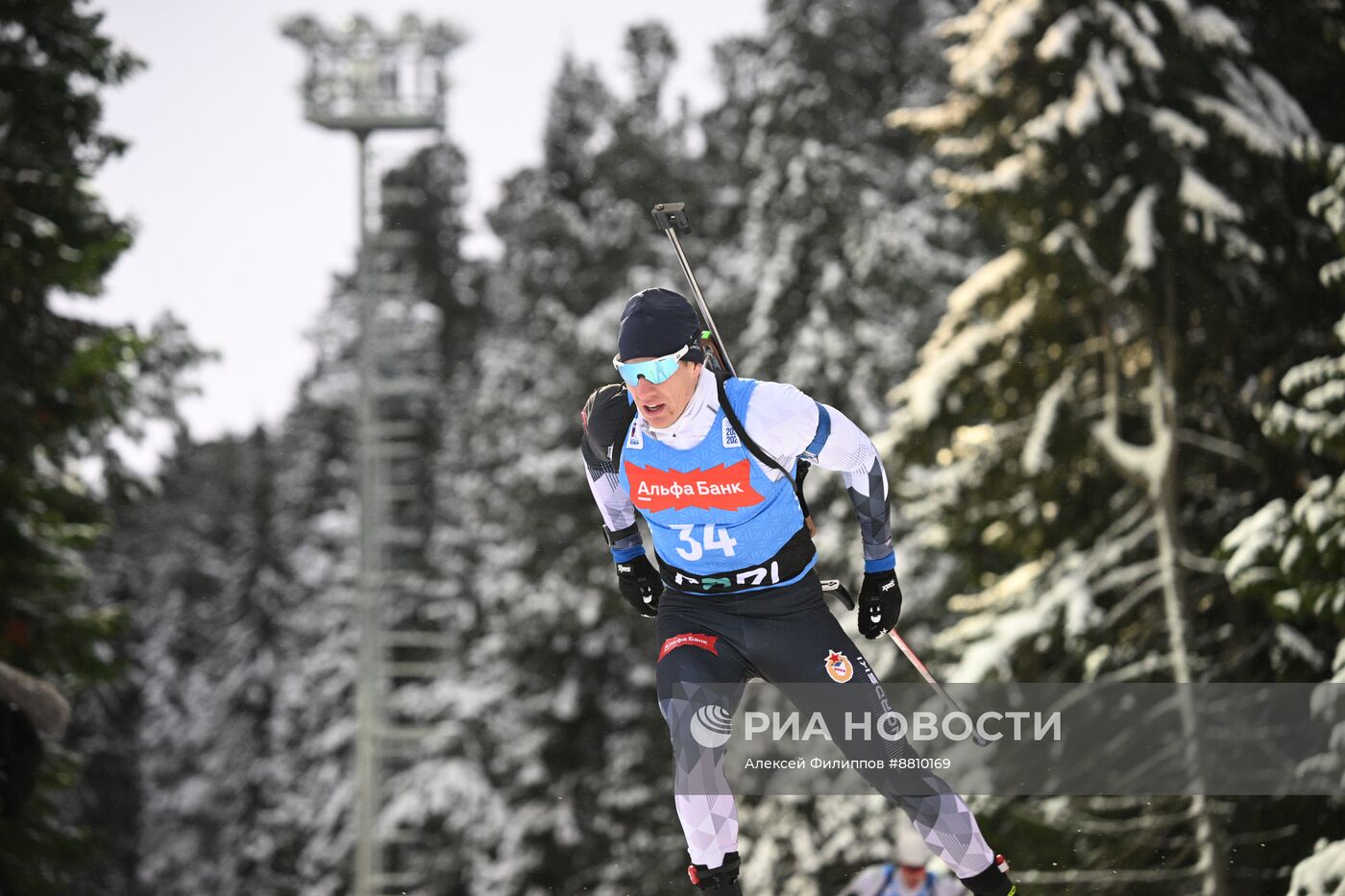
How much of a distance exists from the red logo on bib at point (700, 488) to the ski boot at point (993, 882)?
5.43 ft

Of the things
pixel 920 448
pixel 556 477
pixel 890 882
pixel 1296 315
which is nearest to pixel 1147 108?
pixel 1296 315

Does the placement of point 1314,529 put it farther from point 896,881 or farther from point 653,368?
point 653,368

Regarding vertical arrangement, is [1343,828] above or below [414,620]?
below

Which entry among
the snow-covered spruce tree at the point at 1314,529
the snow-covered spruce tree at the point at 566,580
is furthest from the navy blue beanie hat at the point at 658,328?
the snow-covered spruce tree at the point at 566,580

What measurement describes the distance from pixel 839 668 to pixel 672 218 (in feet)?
6.78

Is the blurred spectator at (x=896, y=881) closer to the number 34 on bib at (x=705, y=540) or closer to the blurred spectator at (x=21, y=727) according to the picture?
the number 34 on bib at (x=705, y=540)

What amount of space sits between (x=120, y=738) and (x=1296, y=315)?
1596 inches

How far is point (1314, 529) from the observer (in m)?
9.20

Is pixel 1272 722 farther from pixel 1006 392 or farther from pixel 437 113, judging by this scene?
pixel 437 113

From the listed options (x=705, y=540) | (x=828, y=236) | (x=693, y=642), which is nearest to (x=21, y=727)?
(x=693, y=642)

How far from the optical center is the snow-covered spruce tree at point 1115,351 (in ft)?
38.8

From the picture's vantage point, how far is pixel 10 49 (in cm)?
1358

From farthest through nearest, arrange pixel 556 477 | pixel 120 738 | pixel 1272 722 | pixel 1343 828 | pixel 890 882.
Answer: pixel 120 738 < pixel 556 477 < pixel 1272 722 < pixel 1343 828 < pixel 890 882

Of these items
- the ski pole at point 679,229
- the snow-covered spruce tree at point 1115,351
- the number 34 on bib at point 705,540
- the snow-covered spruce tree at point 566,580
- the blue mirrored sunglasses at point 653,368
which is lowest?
the number 34 on bib at point 705,540
